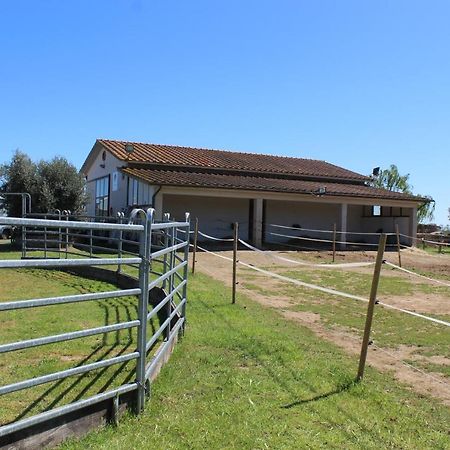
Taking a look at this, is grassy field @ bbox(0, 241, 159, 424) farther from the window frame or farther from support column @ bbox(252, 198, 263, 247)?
the window frame

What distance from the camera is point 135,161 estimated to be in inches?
965

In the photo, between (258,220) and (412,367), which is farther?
(258,220)

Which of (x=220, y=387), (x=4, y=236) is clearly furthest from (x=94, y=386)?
(x=4, y=236)

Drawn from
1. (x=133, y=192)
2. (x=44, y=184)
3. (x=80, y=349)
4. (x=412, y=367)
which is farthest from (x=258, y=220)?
(x=80, y=349)

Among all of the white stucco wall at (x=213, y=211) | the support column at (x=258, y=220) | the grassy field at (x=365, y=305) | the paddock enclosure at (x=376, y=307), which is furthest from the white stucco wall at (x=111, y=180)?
the grassy field at (x=365, y=305)

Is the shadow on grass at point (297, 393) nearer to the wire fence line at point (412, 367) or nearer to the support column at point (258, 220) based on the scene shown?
the wire fence line at point (412, 367)

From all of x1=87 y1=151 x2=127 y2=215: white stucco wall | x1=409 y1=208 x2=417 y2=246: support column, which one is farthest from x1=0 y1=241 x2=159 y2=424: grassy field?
x1=409 y1=208 x2=417 y2=246: support column

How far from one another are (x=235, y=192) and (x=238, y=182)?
1365 millimetres

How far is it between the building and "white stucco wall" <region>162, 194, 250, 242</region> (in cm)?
5

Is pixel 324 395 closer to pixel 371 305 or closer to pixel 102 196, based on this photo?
pixel 371 305

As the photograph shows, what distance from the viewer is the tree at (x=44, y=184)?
2359 centimetres

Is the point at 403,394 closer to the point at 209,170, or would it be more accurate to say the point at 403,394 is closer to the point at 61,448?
the point at 61,448

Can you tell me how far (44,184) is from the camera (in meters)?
23.8

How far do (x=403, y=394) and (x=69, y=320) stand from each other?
431 cm
